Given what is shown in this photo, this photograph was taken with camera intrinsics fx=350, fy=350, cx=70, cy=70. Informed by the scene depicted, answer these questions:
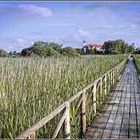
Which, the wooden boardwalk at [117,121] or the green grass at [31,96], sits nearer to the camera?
the green grass at [31,96]

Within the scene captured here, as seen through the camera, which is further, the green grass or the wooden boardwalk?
the wooden boardwalk

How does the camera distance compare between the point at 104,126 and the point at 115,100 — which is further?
the point at 115,100

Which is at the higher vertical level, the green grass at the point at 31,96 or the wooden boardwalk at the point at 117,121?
the green grass at the point at 31,96

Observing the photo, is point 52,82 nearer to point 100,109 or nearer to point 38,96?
point 38,96

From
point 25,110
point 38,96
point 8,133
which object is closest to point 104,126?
point 38,96

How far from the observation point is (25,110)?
4.49m

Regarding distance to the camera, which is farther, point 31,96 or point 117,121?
point 117,121

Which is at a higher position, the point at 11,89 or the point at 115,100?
the point at 11,89

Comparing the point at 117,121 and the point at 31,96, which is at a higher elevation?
the point at 31,96

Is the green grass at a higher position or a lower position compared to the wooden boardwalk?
higher

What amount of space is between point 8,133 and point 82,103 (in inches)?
85.9

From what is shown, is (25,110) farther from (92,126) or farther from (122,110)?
(122,110)

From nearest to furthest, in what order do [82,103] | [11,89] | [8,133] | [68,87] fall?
[8,133]
[11,89]
[82,103]
[68,87]

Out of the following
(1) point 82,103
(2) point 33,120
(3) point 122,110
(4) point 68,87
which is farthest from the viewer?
(3) point 122,110
